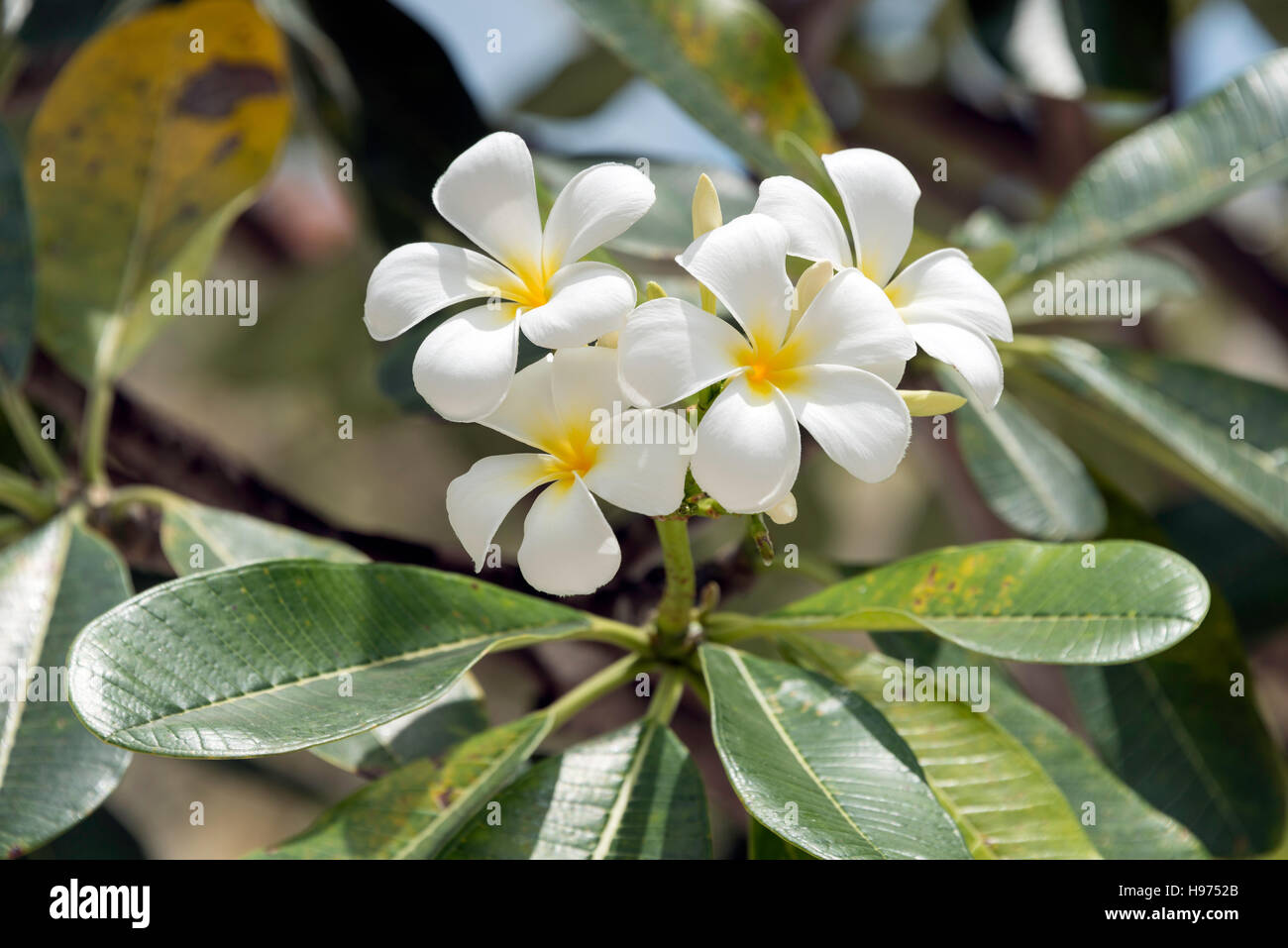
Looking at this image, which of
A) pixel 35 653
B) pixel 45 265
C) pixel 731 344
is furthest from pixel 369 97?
pixel 731 344

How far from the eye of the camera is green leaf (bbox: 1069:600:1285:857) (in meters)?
0.97

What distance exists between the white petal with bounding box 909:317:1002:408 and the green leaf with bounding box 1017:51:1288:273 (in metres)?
0.56

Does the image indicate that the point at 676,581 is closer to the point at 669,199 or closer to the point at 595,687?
the point at 595,687

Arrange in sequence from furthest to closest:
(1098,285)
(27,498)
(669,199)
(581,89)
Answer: (581,89) < (1098,285) < (669,199) < (27,498)

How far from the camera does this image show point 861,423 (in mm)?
541

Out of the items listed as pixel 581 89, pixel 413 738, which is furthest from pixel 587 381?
pixel 581 89

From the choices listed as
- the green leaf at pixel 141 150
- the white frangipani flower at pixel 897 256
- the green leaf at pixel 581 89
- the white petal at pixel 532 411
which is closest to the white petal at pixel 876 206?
the white frangipani flower at pixel 897 256

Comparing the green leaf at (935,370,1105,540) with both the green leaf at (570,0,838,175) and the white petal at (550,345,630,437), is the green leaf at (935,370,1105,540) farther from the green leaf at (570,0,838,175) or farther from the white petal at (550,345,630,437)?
the white petal at (550,345,630,437)

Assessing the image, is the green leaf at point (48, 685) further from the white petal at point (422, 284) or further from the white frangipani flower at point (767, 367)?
the white frangipani flower at point (767, 367)

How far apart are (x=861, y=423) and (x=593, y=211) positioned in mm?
193

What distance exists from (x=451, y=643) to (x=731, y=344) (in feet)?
0.96

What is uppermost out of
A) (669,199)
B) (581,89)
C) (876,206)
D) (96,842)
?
→ (581,89)

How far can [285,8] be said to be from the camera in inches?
52.5
